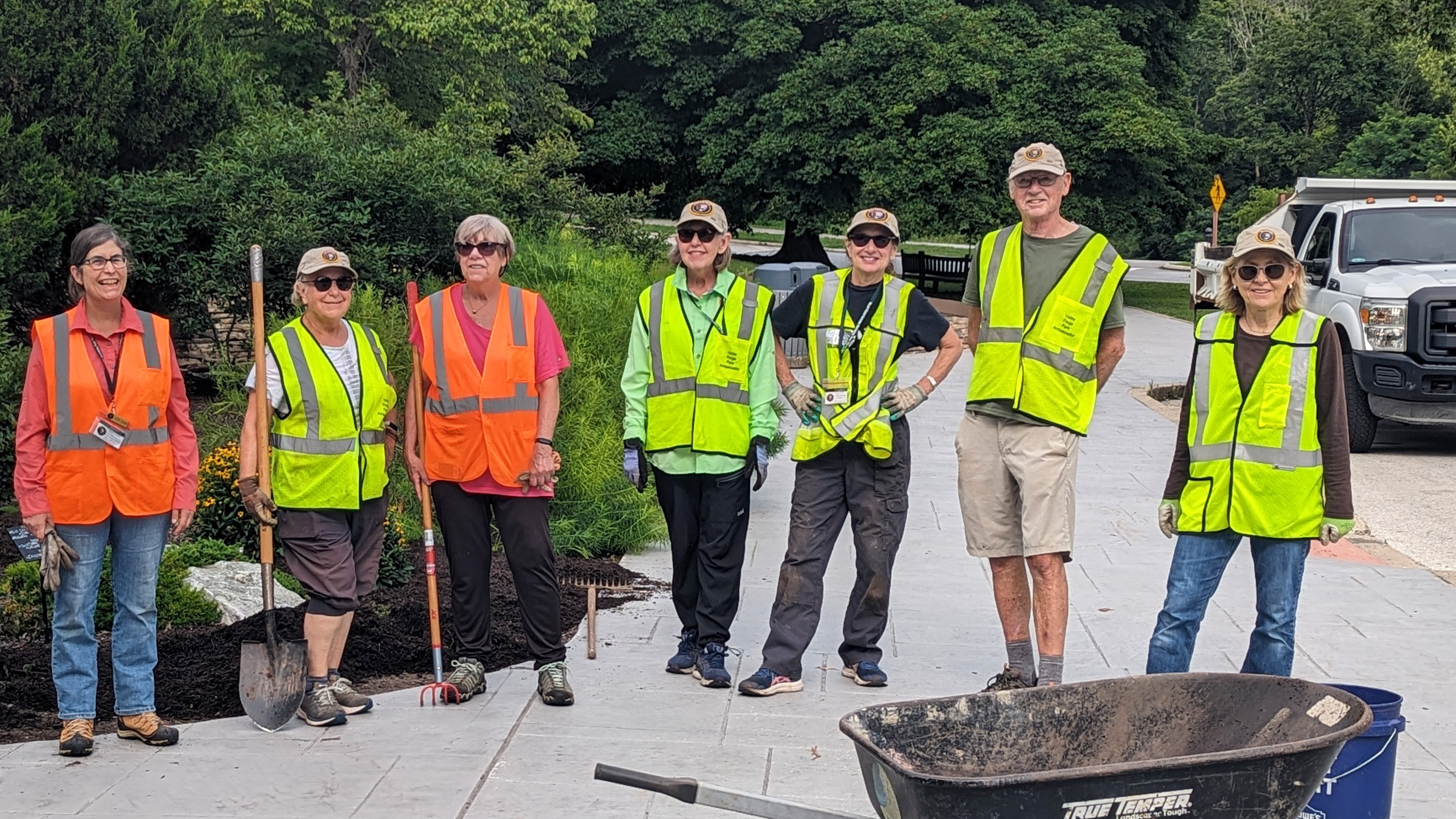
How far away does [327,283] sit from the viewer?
20.0ft

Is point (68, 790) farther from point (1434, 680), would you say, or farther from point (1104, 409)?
point (1104, 409)

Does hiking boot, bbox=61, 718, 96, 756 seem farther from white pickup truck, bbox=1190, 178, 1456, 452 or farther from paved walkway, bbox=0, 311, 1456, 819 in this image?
white pickup truck, bbox=1190, 178, 1456, 452

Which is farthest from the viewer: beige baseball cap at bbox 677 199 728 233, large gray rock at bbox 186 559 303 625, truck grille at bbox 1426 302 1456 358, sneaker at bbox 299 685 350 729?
truck grille at bbox 1426 302 1456 358

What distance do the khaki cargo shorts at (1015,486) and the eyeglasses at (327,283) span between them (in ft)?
8.55

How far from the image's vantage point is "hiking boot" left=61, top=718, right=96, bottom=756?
5.64 meters

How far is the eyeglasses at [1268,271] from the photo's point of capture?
547cm

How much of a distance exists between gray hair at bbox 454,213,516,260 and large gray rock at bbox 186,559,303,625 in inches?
88.3

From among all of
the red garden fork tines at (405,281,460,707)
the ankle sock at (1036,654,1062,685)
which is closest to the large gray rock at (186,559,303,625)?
the red garden fork tines at (405,281,460,707)

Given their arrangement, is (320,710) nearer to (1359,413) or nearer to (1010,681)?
(1010,681)

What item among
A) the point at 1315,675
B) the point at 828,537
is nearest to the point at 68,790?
the point at 828,537

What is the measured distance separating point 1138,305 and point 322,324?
3092 cm

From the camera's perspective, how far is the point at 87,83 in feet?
38.4

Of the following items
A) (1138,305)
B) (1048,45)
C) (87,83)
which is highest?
(1048,45)

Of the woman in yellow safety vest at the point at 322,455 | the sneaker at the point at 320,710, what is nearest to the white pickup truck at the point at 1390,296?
→ the woman in yellow safety vest at the point at 322,455
